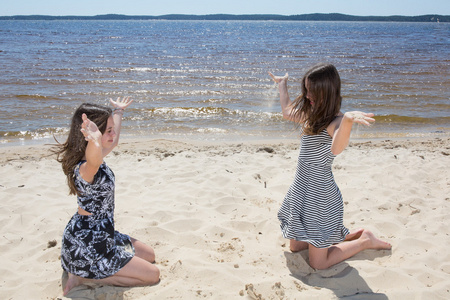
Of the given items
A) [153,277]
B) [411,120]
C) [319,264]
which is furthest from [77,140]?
[411,120]

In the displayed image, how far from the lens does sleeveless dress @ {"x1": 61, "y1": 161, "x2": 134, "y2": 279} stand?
2967 millimetres

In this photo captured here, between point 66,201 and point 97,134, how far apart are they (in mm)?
2284

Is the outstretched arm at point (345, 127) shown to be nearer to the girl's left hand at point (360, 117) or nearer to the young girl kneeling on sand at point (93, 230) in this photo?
the girl's left hand at point (360, 117)

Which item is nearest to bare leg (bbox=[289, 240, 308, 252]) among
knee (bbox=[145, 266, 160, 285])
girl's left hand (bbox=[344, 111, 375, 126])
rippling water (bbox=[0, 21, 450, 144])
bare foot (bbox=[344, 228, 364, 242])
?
bare foot (bbox=[344, 228, 364, 242])

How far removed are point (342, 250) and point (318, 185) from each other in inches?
24.7

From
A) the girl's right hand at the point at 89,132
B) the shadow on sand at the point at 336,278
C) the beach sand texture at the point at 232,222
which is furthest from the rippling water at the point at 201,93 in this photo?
the girl's right hand at the point at 89,132

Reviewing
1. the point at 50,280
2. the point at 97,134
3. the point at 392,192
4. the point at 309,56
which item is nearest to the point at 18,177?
the point at 50,280

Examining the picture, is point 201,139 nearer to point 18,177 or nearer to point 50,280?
point 18,177

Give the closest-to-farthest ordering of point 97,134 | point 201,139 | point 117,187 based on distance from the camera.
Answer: point 97,134 < point 117,187 < point 201,139

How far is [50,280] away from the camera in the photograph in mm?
3113

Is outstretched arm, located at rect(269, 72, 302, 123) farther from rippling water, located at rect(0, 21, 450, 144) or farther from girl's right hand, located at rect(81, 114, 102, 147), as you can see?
rippling water, located at rect(0, 21, 450, 144)

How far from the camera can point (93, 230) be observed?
3029 millimetres

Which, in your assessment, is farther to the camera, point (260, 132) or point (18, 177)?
point (260, 132)

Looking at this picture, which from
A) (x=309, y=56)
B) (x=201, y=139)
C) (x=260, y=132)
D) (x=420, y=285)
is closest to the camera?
(x=420, y=285)
